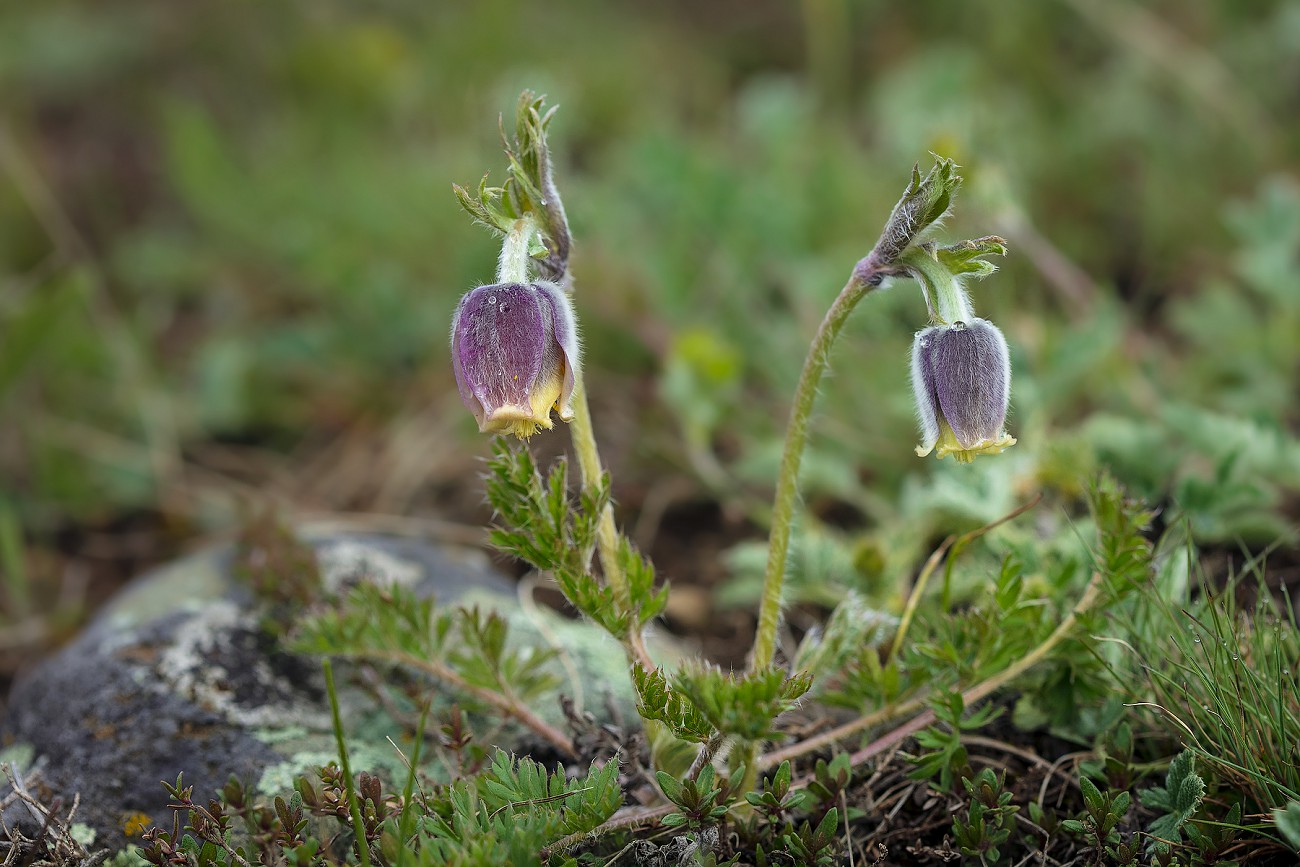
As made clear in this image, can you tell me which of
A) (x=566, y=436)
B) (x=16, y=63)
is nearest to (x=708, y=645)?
(x=566, y=436)

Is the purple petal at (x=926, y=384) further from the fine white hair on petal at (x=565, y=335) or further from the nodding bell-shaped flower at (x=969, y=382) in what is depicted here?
the fine white hair on petal at (x=565, y=335)

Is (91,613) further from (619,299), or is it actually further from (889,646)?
(889,646)

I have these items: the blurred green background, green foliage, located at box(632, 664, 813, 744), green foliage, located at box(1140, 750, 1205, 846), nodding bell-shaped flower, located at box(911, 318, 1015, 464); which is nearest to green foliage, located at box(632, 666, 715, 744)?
green foliage, located at box(632, 664, 813, 744)

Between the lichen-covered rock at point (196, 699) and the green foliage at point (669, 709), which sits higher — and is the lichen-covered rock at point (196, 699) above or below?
below

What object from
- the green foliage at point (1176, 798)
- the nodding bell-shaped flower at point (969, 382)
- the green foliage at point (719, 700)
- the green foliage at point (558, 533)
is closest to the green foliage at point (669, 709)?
the green foliage at point (719, 700)

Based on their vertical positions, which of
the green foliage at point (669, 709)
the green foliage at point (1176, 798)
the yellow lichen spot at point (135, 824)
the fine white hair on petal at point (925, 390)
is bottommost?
the yellow lichen spot at point (135, 824)

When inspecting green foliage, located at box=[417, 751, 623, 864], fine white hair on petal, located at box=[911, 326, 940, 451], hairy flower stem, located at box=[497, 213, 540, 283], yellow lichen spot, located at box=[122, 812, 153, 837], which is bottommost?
yellow lichen spot, located at box=[122, 812, 153, 837]

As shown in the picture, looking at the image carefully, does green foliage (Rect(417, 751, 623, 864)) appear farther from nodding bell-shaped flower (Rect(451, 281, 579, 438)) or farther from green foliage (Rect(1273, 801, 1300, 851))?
green foliage (Rect(1273, 801, 1300, 851))
